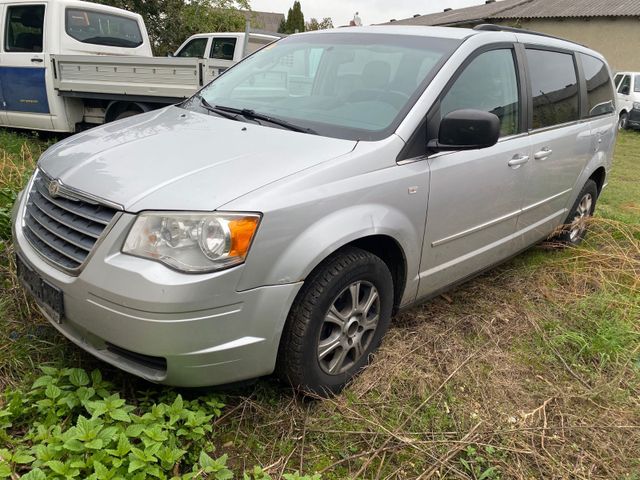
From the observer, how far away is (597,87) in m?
4.29

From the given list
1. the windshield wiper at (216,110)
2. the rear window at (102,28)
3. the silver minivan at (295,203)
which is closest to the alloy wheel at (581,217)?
the silver minivan at (295,203)

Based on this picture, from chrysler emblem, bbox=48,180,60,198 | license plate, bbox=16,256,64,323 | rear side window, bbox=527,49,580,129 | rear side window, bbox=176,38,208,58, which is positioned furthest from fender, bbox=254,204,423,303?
rear side window, bbox=176,38,208,58

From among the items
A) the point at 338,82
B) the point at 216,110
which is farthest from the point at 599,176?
the point at 216,110

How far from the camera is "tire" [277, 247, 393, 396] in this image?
2.12 meters

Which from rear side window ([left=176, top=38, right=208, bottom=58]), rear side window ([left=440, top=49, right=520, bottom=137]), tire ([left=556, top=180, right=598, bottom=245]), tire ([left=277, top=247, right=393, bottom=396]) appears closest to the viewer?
tire ([left=277, top=247, right=393, bottom=396])

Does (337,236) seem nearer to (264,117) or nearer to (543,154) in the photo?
(264,117)

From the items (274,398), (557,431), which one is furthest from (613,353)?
(274,398)

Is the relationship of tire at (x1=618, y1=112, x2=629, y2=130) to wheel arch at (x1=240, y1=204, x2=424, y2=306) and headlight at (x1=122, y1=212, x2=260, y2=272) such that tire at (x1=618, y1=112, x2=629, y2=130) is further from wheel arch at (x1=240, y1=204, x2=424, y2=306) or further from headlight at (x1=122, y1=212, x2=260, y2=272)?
headlight at (x1=122, y1=212, x2=260, y2=272)

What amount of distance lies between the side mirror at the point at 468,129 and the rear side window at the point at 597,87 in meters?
2.13

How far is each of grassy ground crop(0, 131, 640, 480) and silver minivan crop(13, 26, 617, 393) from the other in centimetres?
21

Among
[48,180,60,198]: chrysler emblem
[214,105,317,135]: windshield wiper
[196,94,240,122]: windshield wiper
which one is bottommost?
[48,180,60,198]: chrysler emblem

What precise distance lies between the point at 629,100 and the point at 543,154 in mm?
14250

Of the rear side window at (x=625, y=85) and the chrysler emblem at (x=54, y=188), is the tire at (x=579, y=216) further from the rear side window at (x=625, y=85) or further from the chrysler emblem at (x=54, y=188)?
the rear side window at (x=625, y=85)

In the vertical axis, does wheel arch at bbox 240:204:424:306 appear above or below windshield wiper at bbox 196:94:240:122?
below
